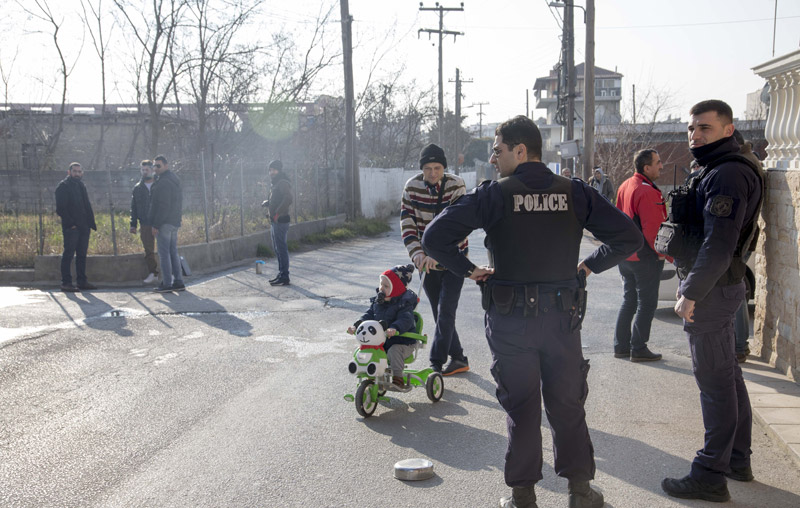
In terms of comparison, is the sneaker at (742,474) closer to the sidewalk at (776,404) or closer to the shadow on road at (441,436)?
the sidewalk at (776,404)

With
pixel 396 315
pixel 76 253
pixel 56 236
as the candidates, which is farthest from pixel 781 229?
pixel 56 236

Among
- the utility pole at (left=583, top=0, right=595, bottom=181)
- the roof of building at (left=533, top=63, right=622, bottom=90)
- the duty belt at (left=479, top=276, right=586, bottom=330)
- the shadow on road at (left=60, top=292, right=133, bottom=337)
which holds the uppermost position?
the roof of building at (left=533, top=63, right=622, bottom=90)

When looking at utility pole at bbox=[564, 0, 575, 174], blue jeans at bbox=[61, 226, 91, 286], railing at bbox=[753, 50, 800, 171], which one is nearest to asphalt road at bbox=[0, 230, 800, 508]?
railing at bbox=[753, 50, 800, 171]

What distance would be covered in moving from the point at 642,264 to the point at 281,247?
22.0 ft

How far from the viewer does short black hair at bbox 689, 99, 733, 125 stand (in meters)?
3.85

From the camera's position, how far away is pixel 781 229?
230 inches

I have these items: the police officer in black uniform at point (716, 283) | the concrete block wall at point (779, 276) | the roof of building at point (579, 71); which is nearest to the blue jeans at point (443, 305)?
the police officer in black uniform at point (716, 283)

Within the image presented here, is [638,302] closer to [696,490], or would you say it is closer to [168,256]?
[696,490]

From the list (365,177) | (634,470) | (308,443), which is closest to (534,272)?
(634,470)

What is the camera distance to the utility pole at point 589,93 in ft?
68.4

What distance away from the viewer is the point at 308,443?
4691mm

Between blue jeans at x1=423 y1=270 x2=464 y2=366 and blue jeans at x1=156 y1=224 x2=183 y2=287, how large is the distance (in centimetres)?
592

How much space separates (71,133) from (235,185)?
22466 mm

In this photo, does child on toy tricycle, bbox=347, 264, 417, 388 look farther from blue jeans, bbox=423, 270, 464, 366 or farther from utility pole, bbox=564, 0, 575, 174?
utility pole, bbox=564, 0, 575, 174
